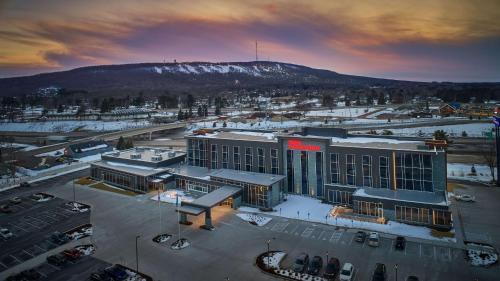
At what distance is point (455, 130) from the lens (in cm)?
11469

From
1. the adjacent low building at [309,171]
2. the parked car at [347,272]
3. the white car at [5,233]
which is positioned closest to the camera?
the parked car at [347,272]

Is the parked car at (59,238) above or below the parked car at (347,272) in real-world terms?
above

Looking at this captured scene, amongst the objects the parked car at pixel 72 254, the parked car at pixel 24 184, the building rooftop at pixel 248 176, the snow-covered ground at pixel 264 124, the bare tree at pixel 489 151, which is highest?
the snow-covered ground at pixel 264 124

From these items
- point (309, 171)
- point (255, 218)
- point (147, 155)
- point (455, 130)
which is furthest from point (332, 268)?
point (455, 130)

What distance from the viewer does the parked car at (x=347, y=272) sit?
32906 mm

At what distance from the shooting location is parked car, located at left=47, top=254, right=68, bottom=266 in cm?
3800

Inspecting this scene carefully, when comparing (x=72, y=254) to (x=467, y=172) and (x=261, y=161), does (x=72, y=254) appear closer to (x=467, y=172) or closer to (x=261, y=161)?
(x=261, y=161)

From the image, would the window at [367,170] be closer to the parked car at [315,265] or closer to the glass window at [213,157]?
the parked car at [315,265]

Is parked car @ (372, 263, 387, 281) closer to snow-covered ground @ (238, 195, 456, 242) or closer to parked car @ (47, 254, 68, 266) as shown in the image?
snow-covered ground @ (238, 195, 456, 242)

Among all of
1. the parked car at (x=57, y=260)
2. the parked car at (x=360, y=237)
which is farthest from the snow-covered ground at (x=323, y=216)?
the parked car at (x=57, y=260)

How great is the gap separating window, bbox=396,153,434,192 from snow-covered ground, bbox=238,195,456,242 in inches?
254

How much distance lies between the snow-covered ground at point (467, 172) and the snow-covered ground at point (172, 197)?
158ft

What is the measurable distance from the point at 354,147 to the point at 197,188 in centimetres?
2651

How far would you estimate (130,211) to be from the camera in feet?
176
